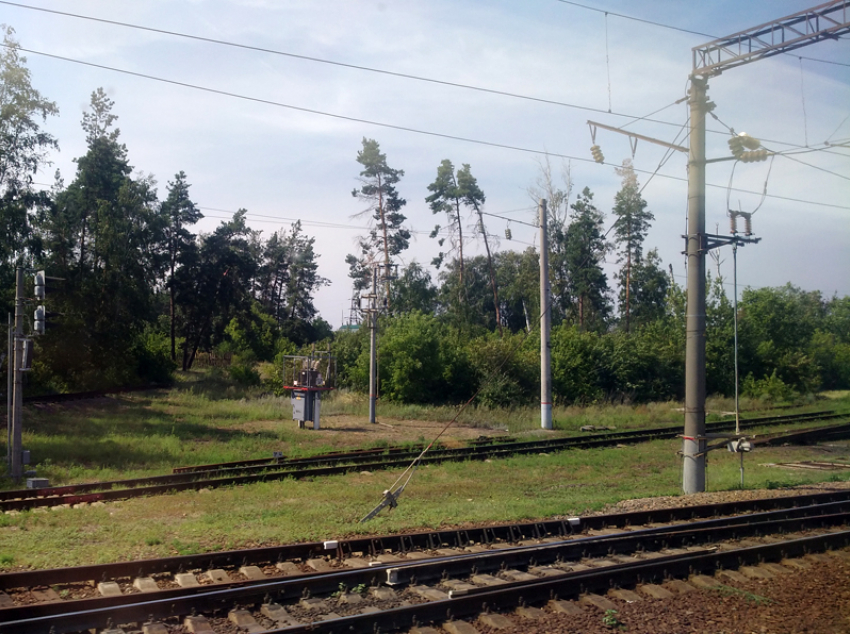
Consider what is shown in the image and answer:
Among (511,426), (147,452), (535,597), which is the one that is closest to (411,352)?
(511,426)

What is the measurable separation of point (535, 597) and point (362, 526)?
12.4 feet

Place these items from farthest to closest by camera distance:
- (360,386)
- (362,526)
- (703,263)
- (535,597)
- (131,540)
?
1. (360,386)
2. (703,263)
3. (362,526)
4. (131,540)
5. (535,597)

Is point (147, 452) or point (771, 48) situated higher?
point (771, 48)

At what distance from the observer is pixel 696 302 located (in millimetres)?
13922

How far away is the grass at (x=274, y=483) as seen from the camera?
32.7 feet

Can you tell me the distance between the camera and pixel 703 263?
1397cm

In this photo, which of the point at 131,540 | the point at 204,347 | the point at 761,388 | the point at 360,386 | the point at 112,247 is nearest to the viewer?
the point at 131,540

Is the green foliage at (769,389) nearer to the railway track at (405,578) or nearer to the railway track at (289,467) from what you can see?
the railway track at (289,467)

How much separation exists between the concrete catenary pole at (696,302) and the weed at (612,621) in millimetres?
7752

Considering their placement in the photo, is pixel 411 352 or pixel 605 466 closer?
pixel 605 466

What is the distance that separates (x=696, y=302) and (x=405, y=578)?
9.03 m

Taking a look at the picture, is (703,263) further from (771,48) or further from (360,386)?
(360,386)

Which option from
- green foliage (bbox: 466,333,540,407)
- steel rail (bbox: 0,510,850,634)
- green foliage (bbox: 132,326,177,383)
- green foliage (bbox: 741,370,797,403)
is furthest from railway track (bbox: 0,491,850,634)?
green foliage (bbox: 132,326,177,383)

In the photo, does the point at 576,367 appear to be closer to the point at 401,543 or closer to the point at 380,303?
the point at 380,303
